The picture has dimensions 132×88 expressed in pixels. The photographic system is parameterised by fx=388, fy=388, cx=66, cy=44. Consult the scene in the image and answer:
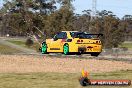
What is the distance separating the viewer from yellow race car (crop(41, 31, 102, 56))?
8625mm

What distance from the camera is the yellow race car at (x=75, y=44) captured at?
8.62 meters

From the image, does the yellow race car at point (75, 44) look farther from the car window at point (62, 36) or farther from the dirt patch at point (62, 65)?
the dirt patch at point (62, 65)

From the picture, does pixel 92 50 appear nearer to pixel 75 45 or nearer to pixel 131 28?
pixel 75 45

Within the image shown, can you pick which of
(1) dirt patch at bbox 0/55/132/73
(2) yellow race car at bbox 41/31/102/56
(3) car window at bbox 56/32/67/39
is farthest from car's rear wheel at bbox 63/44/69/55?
(1) dirt patch at bbox 0/55/132/73

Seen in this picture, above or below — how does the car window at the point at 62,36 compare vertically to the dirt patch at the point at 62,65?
above

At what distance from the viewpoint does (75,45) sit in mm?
8703

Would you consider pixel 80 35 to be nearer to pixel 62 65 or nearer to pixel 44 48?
pixel 44 48

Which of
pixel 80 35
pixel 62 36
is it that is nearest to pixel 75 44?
pixel 80 35

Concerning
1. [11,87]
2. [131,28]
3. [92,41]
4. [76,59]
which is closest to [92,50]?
[92,41]

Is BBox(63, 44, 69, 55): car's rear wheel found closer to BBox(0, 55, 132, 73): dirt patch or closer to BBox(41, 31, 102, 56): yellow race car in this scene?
BBox(41, 31, 102, 56): yellow race car

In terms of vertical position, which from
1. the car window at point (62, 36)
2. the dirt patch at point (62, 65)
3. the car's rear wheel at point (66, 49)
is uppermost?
the car window at point (62, 36)

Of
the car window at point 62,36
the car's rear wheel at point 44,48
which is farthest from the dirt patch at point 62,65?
the car window at point 62,36

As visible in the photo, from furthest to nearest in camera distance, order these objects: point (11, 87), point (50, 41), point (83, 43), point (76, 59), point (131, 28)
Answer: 1. point (131, 28)
2. point (76, 59)
3. point (11, 87)
4. point (50, 41)
5. point (83, 43)

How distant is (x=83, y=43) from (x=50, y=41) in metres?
0.94
